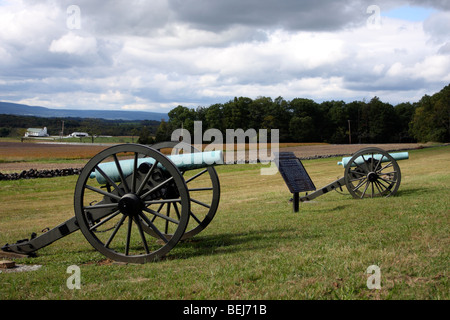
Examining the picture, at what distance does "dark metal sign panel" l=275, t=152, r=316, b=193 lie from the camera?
12.0 meters

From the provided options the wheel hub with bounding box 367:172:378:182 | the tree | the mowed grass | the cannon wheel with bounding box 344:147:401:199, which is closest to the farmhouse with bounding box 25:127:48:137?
the tree

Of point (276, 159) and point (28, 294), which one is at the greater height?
point (276, 159)

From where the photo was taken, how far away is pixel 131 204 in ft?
22.6

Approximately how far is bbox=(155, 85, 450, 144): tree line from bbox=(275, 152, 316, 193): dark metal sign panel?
53.1m

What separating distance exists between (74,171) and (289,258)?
2681 cm

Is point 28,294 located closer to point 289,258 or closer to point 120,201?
point 120,201

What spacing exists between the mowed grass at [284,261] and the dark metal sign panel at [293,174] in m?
0.66

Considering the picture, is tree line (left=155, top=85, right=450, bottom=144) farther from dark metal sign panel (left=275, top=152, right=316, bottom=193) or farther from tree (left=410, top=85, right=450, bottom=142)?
dark metal sign panel (left=275, top=152, right=316, bottom=193)

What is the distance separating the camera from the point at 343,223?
9133mm

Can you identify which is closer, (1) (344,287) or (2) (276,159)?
(1) (344,287)

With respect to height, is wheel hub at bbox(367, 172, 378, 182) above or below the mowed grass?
above

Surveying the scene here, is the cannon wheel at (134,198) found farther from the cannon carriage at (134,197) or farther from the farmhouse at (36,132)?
the farmhouse at (36,132)

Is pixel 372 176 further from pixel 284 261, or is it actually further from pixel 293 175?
pixel 284 261
